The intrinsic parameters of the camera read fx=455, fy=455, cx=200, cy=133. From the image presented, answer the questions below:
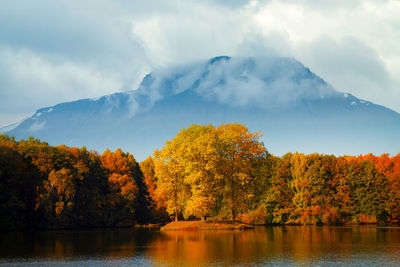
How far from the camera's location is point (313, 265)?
135ft

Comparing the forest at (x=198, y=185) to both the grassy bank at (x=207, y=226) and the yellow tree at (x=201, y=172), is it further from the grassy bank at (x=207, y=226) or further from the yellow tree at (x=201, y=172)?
the grassy bank at (x=207, y=226)

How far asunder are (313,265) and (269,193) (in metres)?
77.2

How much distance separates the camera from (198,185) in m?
95.6

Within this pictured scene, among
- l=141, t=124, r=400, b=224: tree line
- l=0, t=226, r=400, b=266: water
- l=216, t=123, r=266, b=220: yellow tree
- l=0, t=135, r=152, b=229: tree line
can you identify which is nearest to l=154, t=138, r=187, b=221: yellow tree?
l=141, t=124, r=400, b=224: tree line

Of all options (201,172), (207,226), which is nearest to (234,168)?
(201,172)

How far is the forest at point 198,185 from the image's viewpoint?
318 ft

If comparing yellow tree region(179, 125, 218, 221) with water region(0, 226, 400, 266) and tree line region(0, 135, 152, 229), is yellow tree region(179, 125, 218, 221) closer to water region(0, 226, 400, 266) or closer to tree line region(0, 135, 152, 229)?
tree line region(0, 135, 152, 229)

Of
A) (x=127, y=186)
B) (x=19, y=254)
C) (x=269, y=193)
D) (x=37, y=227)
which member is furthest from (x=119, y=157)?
(x=19, y=254)

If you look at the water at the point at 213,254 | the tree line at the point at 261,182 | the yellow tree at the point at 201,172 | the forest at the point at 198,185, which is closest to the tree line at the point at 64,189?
the forest at the point at 198,185

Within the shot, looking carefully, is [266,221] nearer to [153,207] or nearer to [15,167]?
[153,207]

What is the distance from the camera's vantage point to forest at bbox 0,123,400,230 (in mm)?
97062

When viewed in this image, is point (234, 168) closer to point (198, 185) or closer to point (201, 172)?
point (201, 172)

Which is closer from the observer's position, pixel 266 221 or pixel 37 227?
pixel 37 227

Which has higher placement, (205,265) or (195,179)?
(195,179)
